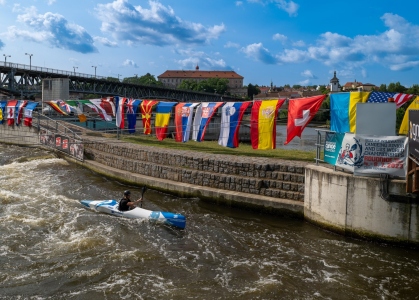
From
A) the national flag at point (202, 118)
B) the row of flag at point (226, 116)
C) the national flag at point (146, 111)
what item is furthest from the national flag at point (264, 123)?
the national flag at point (146, 111)

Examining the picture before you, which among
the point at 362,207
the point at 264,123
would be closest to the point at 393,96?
the point at 264,123

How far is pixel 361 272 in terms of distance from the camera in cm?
954

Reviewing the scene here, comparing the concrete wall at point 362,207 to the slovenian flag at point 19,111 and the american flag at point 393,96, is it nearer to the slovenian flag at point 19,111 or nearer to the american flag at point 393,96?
the american flag at point 393,96

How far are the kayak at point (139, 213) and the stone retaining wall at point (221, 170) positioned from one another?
3765 millimetres

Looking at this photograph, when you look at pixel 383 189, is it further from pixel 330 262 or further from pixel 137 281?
pixel 137 281

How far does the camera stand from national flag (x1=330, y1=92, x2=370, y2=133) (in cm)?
1400

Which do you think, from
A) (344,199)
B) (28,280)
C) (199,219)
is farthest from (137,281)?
(344,199)

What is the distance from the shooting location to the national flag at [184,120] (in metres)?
19.9

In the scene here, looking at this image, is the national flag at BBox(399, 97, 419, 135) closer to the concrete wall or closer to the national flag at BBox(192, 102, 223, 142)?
the concrete wall

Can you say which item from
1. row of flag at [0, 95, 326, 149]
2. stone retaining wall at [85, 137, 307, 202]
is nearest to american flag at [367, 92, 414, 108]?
row of flag at [0, 95, 326, 149]

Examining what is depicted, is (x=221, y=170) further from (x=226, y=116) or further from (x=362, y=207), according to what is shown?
(x=362, y=207)

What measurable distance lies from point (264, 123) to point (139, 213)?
674 cm

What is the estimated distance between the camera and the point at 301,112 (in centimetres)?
1530

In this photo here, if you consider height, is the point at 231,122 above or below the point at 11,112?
below
